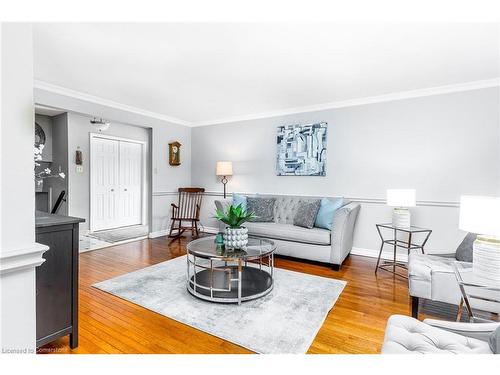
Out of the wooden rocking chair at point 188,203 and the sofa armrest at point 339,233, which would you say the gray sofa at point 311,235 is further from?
the wooden rocking chair at point 188,203

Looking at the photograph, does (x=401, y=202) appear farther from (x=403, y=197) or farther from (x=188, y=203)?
(x=188, y=203)

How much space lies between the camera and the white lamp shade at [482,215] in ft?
4.80

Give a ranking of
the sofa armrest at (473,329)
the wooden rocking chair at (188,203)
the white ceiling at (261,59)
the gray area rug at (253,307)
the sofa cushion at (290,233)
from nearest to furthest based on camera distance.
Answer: the sofa armrest at (473,329), the gray area rug at (253,307), the white ceiling at (261,59), the sofa cushion at (290,233), the wooden rocking chair at (188,203)

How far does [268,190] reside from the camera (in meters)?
4.61

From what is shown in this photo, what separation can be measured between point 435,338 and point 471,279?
66cm

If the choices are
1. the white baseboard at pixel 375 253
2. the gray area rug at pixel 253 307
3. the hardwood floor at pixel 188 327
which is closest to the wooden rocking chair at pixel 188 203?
the hardwood floor at pixel 188 327

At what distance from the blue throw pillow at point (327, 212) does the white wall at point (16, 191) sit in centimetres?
311

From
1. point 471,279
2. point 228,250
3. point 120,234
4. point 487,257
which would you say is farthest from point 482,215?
point 120,234

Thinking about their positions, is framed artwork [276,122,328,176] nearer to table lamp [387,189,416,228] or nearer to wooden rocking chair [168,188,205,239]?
table lamp [387,189,416,228]

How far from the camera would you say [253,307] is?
2.17m

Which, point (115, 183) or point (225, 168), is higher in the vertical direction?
point (225, 168)

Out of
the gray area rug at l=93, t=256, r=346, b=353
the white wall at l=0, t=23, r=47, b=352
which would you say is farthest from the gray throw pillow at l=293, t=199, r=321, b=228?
the white wall at l=0, t=23, r=47, b=352

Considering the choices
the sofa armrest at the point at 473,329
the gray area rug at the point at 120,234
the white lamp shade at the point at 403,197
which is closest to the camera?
the sofa armrest at the point at 473,329

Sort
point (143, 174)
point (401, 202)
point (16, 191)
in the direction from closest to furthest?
Result: point (16, 191)
point (401, 202)
point (143, 174)
